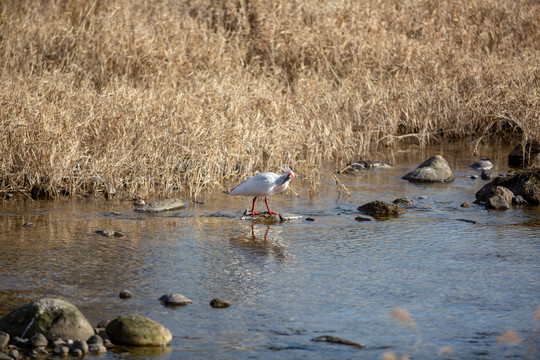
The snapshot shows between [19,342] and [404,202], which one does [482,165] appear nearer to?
[404,202]

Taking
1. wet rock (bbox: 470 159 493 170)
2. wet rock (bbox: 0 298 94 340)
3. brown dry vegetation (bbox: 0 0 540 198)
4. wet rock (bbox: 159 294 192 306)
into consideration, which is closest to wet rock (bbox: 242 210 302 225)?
brown dry vegetation (bbox: 0 0 540 198)

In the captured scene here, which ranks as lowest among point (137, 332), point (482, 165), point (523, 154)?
point (137, 332)

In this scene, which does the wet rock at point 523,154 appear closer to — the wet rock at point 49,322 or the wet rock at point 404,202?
the wet rock at point 404,202

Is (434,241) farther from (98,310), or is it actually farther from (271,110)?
(271,110)

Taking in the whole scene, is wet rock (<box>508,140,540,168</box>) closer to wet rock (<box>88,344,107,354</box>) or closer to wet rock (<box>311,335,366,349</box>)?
wet rock (<box>311,335,366,349</box>)

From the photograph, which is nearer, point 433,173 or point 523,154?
point 433,173

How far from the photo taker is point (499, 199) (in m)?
8.63

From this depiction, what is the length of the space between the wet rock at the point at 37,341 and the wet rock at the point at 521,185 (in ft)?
19.8

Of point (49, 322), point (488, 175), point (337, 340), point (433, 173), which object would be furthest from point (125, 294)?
point (488, 175)

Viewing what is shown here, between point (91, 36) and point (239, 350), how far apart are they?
10.7 metres

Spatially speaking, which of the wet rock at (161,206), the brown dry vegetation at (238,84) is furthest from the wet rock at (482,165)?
the wet rock at (161,206)

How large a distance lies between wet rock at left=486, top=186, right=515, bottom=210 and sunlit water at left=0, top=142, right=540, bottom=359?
139mm

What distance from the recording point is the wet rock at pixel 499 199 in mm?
8602

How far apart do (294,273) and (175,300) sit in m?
1.22
